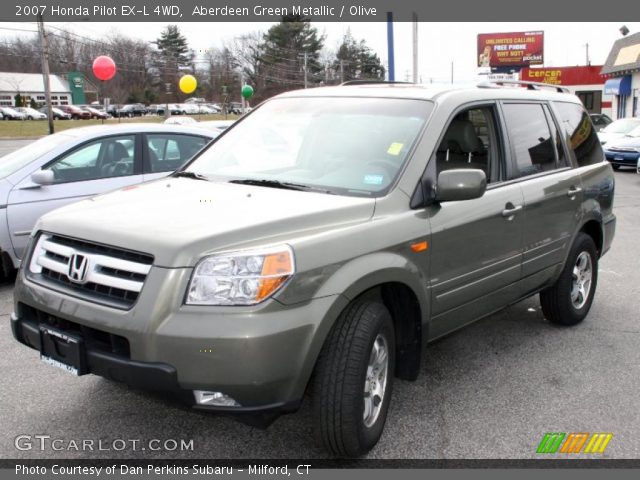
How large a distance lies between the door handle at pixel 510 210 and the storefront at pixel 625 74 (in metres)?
35.5

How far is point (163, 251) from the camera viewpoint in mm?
2803

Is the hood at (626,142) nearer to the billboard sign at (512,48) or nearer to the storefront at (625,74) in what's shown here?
the storefront at (625,74)

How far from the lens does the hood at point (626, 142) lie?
19.0m

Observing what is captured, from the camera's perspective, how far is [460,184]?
11.4 feet

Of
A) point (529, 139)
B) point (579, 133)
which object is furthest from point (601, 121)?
point (529, 139)

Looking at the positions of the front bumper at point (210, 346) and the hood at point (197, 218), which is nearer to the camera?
the front bumper at point (210, 346)

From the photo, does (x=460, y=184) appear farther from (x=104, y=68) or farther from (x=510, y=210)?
(x=104, y=68)

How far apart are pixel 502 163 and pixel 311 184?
144cm

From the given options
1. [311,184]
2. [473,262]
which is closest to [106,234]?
[311,184]

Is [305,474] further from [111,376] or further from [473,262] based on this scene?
[473,262]

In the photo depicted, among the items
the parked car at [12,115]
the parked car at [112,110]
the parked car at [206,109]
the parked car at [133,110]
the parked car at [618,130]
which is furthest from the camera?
the parked car at [206,109]

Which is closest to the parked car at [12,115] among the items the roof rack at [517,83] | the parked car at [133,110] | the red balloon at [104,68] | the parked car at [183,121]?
the parked car at [133,110]

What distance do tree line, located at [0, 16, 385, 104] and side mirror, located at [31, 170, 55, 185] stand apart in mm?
68205

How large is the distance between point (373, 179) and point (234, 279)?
1.17m
